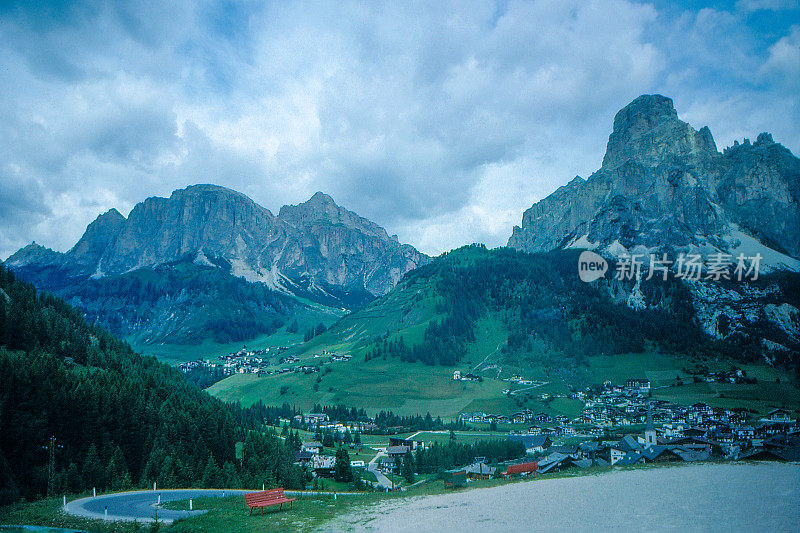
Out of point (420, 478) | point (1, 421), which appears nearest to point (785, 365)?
point (420, 478)

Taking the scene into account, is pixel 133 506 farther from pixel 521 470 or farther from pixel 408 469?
pixel 408 469

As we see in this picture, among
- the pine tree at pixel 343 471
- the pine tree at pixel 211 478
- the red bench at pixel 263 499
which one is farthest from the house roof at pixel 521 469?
the red bench at pixel 263 499

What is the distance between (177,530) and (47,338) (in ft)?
256

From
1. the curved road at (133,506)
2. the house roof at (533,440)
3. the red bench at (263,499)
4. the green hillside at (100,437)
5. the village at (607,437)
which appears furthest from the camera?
the house roof at (533,440)

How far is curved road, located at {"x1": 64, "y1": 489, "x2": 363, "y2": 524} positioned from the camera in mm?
28950

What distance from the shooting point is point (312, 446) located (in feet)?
365

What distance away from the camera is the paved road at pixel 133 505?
29203mm

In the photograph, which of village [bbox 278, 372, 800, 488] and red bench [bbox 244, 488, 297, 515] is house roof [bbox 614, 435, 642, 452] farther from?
red bench [bbox 244, 488, 297, 515]

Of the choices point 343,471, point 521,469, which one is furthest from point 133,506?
point 521,469

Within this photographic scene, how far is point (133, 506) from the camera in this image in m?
33.3

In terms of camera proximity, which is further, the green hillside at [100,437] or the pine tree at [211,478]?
the pine tree at [211,478]

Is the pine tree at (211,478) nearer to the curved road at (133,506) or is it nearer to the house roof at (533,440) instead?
the curved road at (133,506)

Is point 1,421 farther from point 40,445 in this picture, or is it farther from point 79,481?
point 79,481

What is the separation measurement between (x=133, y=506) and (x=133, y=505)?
1.56ft
